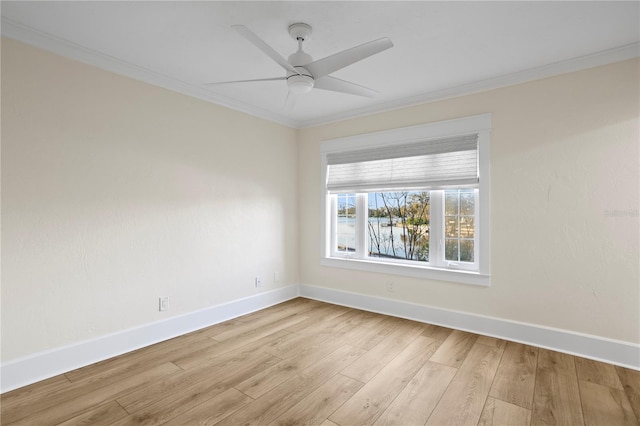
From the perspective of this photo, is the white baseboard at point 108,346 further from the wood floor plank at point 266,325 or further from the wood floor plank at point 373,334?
the wood floor plank at point 373,334

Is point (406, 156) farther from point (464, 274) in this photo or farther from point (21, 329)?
point (21, 329)

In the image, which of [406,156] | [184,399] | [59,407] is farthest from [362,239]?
[59,407]

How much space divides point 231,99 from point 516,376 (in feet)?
12.3

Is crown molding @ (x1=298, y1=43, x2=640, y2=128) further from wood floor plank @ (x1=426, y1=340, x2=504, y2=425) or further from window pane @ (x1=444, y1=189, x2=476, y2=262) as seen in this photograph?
wood floor plank @ (x1=426, y1=340, x2=504, y2=425)

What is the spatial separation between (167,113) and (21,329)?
2.09 meters

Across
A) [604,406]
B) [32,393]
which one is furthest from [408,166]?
[32,393]

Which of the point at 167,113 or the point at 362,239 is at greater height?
the point at 167,113

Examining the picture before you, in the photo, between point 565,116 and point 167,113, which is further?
point 167,113

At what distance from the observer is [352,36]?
7.52 feet

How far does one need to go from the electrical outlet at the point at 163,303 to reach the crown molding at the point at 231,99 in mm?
2055

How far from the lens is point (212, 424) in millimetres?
1826

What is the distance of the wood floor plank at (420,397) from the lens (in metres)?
1.87

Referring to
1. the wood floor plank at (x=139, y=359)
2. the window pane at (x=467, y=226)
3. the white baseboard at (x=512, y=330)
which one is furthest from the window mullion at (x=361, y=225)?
the wood floor plank at (x=139, y=359)

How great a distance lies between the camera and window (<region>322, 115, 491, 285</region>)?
3213 mm
